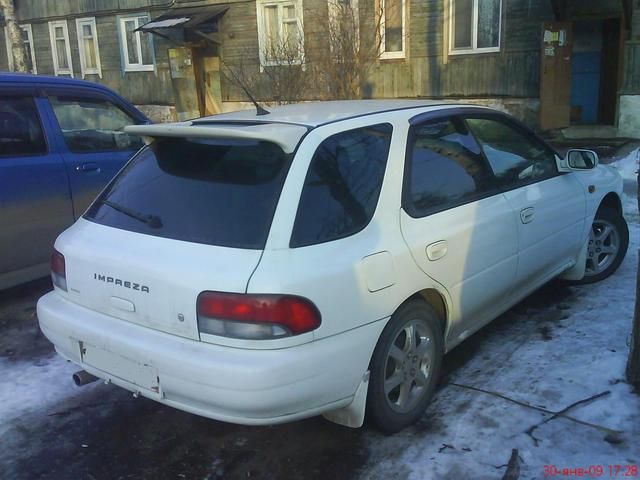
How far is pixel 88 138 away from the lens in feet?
18.2

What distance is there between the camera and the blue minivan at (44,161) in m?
4.90

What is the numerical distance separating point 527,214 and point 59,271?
8.89ft

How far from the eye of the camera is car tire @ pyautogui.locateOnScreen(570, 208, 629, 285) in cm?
498

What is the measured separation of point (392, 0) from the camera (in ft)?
46.8

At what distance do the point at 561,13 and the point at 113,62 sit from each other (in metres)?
13.4

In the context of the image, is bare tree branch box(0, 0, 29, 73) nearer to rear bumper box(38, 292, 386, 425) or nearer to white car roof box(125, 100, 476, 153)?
white car roof box(125, 100, 476, 153)

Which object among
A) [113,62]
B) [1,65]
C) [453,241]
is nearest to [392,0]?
[113,62]

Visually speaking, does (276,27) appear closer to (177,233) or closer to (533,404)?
(177,233)

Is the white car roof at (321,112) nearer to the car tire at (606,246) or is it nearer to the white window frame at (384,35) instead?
the car tire at (606,246)

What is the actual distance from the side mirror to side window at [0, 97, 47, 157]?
4.05 meters

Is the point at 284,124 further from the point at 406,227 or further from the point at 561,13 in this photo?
the point at 561,13

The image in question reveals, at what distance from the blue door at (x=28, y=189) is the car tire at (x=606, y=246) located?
167 inches

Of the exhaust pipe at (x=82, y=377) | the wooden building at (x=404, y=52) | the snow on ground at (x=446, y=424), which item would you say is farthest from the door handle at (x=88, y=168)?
the wooden building at (x=404, y=52)

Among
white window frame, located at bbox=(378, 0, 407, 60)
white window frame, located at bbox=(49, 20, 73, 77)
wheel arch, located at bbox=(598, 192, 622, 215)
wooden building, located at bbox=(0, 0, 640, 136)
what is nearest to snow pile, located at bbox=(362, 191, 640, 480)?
wheel arch, located at bbox=(598, 192, 622, 215)
